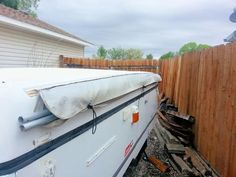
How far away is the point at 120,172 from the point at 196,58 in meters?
4.29

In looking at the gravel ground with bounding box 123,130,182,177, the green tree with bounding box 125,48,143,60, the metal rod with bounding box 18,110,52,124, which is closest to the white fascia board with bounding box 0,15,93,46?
the gravel ground with bounding box 123,130,182,177

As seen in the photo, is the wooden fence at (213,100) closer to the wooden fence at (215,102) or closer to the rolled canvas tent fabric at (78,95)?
the wooden fence at (215,102)

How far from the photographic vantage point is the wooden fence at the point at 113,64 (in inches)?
539

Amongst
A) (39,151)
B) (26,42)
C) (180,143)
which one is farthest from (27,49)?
(39,151)

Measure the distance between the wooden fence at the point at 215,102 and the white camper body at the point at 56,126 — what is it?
2.37m

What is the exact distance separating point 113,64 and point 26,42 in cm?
484

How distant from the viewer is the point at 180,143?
6.32m

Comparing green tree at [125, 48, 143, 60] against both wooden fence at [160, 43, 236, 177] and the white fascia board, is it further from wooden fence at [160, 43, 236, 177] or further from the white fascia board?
wooden fence at [160, 43, 236, 177]

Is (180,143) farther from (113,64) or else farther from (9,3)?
(9,3)

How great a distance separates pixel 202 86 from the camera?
5914 mm

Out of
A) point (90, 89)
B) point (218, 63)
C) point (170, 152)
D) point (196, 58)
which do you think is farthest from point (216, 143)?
point (90, 89)

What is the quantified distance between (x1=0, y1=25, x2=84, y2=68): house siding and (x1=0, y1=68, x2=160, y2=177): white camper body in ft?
25.7

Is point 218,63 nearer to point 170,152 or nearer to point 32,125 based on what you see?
point 170,152

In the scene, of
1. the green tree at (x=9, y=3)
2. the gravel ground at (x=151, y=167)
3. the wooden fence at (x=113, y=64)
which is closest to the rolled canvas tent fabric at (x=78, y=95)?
the gravel ground at (x=151, y=167)
